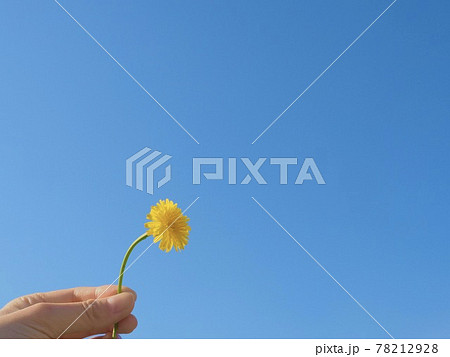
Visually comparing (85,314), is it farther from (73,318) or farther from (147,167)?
(147,167)

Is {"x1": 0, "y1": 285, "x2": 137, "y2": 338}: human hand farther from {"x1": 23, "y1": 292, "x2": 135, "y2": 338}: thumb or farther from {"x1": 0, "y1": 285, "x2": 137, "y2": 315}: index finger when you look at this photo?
{"x1": 0, "y1": 285, "x2": 137, "y2": 315}: index finger

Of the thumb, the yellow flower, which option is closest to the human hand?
the thumb

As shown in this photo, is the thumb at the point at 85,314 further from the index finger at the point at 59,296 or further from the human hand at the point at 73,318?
the index finger at the point at 59,296

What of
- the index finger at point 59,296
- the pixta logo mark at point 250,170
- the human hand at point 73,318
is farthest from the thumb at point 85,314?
the pixta logo mark at point 250,170

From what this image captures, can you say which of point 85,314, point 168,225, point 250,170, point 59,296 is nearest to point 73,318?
point 85,314

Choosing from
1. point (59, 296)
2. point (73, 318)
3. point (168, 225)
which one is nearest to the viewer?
point (168, 225)
